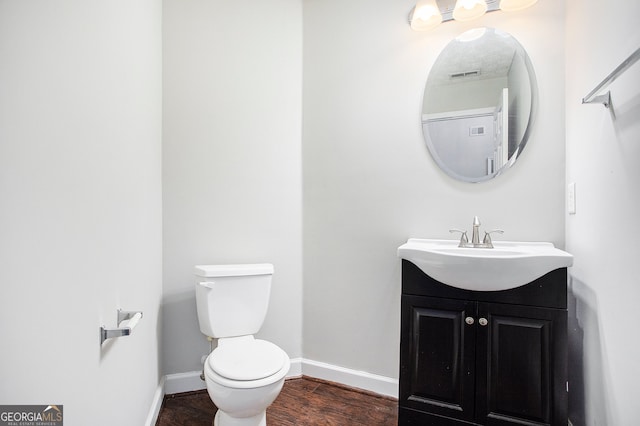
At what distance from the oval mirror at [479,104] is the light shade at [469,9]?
0.29 ft

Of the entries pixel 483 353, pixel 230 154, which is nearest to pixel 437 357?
pixel 483 353

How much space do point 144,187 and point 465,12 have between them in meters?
1.81

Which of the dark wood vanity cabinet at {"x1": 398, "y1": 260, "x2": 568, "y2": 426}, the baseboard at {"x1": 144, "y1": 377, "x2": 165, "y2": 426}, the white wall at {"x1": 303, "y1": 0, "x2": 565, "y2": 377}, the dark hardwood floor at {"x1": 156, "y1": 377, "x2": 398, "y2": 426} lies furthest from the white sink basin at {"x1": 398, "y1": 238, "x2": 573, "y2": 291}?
the baseboard at {"x1": 144, "y1": 377, "x2": 165, "y2": 426}

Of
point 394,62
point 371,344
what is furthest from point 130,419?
point 394,62

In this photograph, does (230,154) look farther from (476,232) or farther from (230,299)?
(476,232)

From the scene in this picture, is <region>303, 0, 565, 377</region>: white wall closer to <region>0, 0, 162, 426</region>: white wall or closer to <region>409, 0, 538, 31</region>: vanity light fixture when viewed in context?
<region>409, 0, 538, 31</region>: vanity light fixture

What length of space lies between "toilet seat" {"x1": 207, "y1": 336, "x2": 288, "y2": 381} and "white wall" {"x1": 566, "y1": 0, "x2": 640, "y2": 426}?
119cm

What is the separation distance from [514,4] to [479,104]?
48 centimetres

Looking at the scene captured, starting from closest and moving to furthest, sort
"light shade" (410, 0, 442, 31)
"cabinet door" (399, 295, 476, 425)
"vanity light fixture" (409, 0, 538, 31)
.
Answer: "cabinet door" (399, 295, 476, 425) < "vanity light fixture" (409, 0, 538, 31) < "light shade" (410, 0, 442, 31)

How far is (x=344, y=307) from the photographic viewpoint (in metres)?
2.01

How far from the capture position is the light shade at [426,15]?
1.73 m

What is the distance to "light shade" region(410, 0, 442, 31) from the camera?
68.2 inches

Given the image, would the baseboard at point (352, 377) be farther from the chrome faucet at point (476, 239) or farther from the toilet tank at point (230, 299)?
the chrome faucet at point (476, 239)

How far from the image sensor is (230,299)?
171 centimetres
